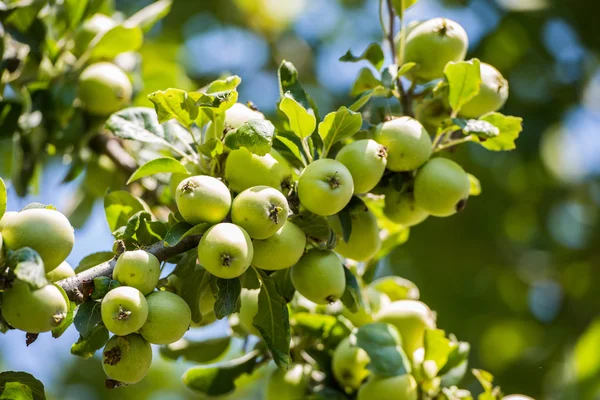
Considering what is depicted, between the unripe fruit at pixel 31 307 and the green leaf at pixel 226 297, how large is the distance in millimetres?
341

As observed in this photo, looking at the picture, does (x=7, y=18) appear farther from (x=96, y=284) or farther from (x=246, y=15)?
(x=246, y=15)

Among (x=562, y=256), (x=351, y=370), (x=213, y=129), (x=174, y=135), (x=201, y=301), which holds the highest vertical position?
(x=213, y=129)

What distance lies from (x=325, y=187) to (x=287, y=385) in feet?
2.60

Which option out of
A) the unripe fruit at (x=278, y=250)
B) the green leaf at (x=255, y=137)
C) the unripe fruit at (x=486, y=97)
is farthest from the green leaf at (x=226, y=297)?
the unripe fruit at (x=486, y=97)

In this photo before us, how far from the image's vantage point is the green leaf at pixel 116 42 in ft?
7.58

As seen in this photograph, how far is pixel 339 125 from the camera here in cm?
162

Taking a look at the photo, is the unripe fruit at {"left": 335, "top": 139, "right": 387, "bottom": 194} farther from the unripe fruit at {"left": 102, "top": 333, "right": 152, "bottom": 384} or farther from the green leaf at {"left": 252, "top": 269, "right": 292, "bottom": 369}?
the unripe fruit at {"left": 102, "top": 333, "right": 152, "bottom": 384}

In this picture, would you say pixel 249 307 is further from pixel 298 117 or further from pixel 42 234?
pixel 42 234

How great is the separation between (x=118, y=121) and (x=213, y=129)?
0.31m

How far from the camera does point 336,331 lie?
2029 millimetres

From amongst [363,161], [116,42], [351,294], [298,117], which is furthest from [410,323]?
[116,42]

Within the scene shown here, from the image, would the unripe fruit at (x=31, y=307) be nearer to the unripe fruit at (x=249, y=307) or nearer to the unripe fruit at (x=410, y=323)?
the unripe fruit at (x=249, y=307)

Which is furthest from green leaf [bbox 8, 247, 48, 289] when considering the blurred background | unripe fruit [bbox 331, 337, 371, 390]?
the blurred background

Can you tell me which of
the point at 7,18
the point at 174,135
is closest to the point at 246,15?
the point at 7,18
